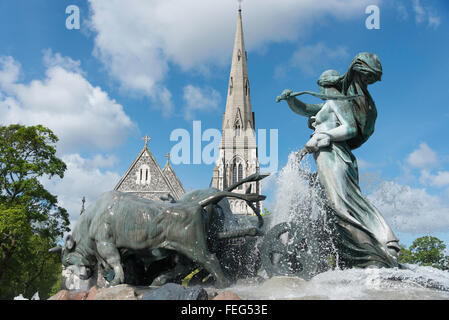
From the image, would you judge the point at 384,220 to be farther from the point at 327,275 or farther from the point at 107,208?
the point at 107,208

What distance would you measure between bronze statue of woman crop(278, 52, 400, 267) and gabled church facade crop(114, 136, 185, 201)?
26.4 m

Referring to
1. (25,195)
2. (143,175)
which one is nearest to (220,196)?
(25,195)

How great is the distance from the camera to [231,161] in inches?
1841

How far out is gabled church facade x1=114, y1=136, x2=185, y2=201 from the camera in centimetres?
3119

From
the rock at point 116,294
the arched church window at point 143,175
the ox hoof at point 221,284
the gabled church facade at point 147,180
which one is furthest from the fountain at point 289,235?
the arched church window at point 143,175

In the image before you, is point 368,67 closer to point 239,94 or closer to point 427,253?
point 427,253

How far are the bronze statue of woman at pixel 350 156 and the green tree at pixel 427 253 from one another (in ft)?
68.3

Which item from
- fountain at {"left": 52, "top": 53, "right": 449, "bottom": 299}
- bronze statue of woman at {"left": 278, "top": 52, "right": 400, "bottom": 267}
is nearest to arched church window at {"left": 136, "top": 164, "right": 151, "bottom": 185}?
fountain at {"left": 52, "top": 53, "right": 449, "bottom": 299}

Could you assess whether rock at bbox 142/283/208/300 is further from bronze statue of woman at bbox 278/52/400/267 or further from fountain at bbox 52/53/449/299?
bronze statue of woman at bbox 278/52/400/267

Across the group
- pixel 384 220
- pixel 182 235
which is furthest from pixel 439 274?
pixel 182 235

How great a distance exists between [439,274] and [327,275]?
6.07 feet

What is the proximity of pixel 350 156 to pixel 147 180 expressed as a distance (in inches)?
1102

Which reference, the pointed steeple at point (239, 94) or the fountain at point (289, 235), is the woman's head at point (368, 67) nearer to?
the fountain at point (289, 235)

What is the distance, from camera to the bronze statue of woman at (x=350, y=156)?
462 cm
